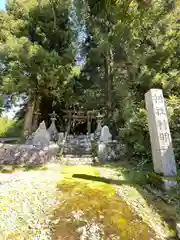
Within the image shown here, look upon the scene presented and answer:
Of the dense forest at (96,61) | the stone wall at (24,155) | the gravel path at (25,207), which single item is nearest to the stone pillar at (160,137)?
the dense forest at (96,61)

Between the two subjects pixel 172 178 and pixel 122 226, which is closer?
pixel 122 226

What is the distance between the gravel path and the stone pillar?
2507 mm

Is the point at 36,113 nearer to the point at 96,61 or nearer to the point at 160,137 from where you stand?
the point at 96,61

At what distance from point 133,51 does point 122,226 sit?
8.24m

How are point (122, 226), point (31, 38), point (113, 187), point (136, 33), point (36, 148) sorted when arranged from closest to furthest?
point (122, 226) → point (113, 187) → point (36, 148) → point (136, 33) → point (31, 38)

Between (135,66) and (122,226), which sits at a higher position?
(135,66)

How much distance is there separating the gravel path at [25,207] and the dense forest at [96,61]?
3.96 metres

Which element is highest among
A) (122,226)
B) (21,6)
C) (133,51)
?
(21,6)

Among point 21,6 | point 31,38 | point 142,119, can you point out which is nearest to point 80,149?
point 142,119

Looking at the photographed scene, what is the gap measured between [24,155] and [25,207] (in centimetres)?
417

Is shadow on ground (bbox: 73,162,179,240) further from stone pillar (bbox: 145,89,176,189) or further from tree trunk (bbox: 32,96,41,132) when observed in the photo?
tree trunk (bbox: 32,96,41,132)

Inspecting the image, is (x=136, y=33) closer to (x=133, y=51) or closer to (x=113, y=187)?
(x=133, y=51)

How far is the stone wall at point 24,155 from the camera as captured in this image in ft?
20.1

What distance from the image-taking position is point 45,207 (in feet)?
8.24
